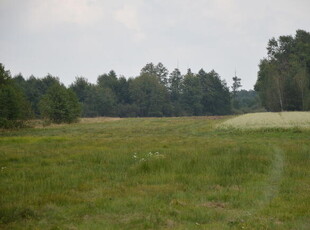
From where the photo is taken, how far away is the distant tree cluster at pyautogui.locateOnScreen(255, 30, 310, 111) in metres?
81.6

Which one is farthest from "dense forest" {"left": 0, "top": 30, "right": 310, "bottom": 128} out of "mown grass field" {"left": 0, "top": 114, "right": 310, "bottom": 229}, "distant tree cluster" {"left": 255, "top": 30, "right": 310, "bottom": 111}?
"mown grass field" {"left": 0, "top": 114, "right": 310, "bottom": 229}

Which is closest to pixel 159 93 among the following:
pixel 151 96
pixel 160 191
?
pixel 151 96

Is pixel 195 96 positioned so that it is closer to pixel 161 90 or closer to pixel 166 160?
pixel 161 90

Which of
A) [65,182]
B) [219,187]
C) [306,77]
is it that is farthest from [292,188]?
[306,77]

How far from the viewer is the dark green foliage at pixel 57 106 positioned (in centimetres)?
6775

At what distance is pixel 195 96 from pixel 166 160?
118380mm

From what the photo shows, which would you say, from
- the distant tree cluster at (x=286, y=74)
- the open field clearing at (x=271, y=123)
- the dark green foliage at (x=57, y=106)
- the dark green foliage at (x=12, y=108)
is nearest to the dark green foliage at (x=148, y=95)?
the distant tree cluster at (x=286, y=74)

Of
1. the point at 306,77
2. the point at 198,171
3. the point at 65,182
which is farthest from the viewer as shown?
the point at 306,77

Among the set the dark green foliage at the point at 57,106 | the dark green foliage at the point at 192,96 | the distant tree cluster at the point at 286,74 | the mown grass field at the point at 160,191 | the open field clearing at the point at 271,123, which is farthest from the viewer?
the dark green foliage at the point at 192,96

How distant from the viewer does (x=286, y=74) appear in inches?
3406

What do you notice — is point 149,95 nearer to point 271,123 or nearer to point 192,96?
point 192,96

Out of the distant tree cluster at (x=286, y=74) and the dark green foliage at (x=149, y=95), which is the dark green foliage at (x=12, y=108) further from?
the dark green foliage at (x=149, y=95)

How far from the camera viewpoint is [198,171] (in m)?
13.9

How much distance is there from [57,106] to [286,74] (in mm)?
57176
